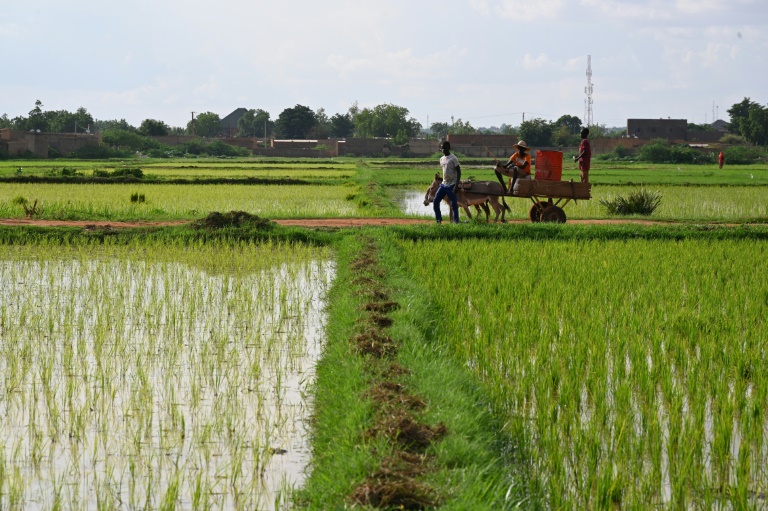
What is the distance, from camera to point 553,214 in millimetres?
14117

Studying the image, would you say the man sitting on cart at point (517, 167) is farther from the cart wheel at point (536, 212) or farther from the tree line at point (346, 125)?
the tree line at point (346, 125)

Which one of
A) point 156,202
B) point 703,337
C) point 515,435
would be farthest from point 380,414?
point 156,202

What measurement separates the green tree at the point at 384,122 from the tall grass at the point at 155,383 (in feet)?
282

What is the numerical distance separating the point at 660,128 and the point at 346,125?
38.7m

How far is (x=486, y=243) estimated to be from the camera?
1214 cm

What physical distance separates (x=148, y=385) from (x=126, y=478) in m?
1.51

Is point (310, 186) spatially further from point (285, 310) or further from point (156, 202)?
point (285, 310)

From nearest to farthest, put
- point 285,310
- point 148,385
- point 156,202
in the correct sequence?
point 148,385 → point 285,310 → point 156,202

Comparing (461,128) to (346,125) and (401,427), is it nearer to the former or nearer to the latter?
(346,125)

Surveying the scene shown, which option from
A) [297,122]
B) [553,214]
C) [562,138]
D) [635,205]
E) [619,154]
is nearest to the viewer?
[553,214]

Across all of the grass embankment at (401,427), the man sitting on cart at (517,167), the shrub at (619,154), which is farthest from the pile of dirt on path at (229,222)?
the shrub at (619,154)

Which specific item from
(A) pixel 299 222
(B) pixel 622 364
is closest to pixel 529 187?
(A) pixel 299 222

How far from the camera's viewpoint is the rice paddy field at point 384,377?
3887 mm

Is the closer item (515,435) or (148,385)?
(515,435)
